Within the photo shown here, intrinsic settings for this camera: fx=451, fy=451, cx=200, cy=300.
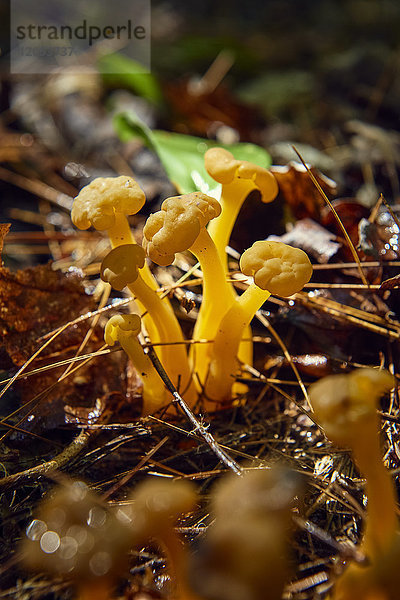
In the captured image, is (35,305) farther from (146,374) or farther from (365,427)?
(365,427)

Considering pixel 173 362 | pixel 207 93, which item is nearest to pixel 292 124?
pixel 207 93

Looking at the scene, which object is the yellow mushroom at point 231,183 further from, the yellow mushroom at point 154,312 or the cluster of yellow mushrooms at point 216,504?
the yellow mushroom at point 154,312

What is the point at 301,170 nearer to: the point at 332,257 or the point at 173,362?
the point at 332,257

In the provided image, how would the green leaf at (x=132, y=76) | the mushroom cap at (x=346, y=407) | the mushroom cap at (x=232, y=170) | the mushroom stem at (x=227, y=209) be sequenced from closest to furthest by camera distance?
the mushroom cap at (x=346, y=407)
the mushroom cap at (x=232, y=170)
the mushroom stem at (x=227, y=209)
the green leaf at (x=132, y=76)

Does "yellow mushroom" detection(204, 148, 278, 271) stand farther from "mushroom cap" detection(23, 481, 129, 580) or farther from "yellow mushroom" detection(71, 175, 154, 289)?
"mushroom cap" detection(23, 481, 129, 580)

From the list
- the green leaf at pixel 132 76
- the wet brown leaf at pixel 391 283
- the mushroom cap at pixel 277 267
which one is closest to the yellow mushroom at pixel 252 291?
the mushroom cap at pixel 277 267

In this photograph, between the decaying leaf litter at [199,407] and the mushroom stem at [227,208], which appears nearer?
the decaying leaf litter at [199,407]
